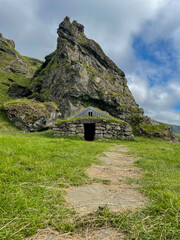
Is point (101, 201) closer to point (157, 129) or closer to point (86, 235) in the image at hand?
point (86, 235)

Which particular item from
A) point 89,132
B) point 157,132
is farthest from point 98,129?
point 157,132

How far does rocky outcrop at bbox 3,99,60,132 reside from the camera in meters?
21.5

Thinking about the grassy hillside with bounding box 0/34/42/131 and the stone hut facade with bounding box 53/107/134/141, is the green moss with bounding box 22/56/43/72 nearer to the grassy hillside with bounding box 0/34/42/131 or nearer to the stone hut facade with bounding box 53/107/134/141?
the grassy hillside with bounding box 0/34/42/131

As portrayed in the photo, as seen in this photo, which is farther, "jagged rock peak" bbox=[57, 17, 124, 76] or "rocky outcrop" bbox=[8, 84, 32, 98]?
"jagged rock peak" bbox=[57, 17, 124, 76]

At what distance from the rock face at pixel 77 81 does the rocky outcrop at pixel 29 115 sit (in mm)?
12158

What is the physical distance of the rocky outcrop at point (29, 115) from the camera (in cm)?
2154

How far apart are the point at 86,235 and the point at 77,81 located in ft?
127

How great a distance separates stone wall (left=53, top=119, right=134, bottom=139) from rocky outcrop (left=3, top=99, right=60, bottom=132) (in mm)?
6561

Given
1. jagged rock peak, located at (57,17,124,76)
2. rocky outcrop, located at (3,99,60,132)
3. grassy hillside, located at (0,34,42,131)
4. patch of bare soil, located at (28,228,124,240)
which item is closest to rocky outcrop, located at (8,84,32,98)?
grassy hillside, located at (0,34,42,131)

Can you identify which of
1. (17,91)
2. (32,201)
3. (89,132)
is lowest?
(89,132)

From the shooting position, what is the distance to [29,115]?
2212 cm

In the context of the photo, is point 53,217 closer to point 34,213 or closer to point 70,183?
point 34,213

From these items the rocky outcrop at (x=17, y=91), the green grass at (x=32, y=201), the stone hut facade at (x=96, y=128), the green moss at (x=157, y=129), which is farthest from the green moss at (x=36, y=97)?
the green grass at (x=32, y=201)

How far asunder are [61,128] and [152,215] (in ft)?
54.1
